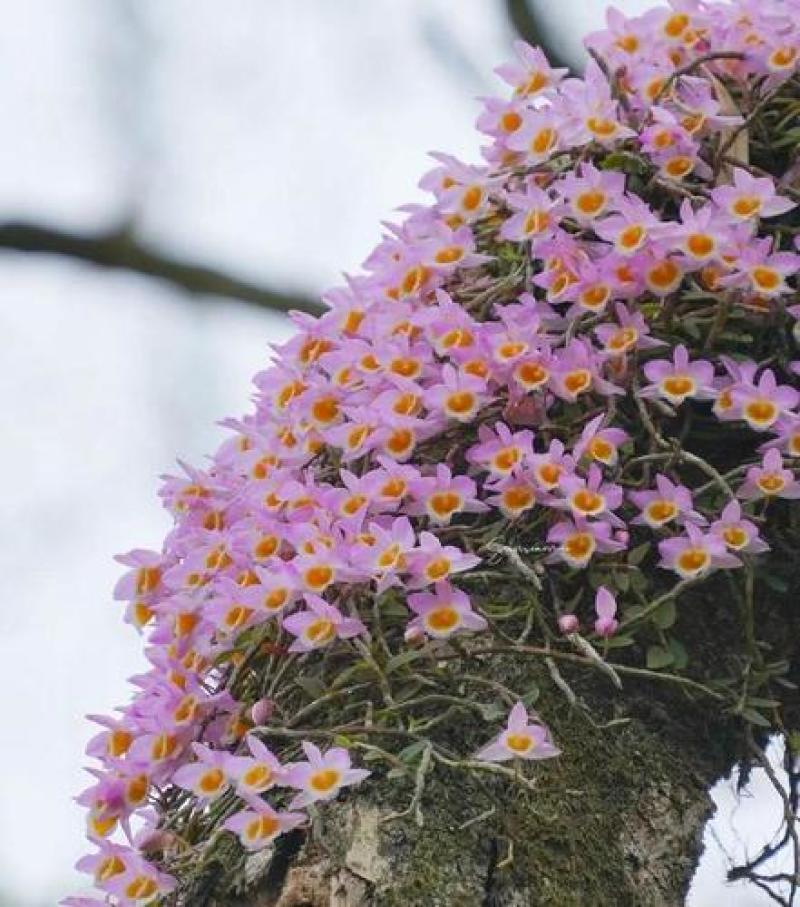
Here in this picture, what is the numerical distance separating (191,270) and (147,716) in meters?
0.37

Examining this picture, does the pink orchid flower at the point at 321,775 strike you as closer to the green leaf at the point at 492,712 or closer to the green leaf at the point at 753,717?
the green leaf at the point at 492,712

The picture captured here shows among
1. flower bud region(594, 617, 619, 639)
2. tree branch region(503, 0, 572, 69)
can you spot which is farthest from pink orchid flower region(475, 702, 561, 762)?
tree branch region(503, 0, 572, 69)

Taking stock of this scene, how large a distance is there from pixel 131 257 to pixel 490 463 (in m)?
0.34

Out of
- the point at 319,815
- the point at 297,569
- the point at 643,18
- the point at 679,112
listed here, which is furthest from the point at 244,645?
the point at 643,18

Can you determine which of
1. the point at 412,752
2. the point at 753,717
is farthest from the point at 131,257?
the point at 753,717

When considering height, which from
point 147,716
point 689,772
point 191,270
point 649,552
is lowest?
point 147,716

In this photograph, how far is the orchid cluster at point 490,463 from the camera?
1230 millimetres

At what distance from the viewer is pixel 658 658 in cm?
124

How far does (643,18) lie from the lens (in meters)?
1.62

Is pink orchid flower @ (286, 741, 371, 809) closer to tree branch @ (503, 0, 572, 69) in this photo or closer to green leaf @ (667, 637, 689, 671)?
green leaf @ (667, 637, 689, 671)

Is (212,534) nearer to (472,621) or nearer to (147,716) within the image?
(147,716)

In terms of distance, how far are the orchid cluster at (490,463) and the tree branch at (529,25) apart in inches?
3.1

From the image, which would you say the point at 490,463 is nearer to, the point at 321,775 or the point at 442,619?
the point at 442,619

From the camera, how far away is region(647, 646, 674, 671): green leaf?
1.24m
